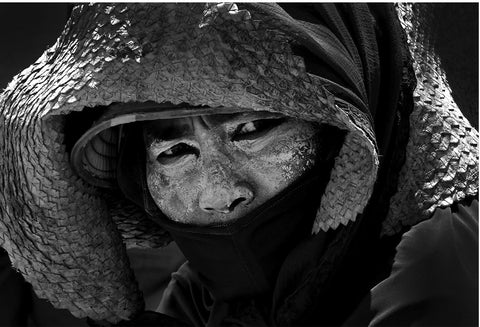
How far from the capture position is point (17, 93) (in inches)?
73.9

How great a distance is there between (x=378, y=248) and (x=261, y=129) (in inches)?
10.9

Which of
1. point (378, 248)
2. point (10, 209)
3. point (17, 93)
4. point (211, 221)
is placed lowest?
point (378, 248)

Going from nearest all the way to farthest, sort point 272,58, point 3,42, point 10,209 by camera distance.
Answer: point 272,58 < point 10,209 < point 3,42

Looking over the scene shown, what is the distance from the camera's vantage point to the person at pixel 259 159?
1.69 metres

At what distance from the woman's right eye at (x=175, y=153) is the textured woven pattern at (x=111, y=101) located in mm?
147

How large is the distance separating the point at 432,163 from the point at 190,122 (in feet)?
1.20

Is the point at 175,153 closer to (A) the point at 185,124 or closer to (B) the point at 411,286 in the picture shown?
(A) the point at 185,124

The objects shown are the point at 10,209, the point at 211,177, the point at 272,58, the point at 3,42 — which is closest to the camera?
the point at 272,58

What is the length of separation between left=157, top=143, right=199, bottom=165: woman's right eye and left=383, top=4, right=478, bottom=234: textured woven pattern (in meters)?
0.32

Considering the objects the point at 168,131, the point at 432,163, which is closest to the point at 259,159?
the point at 168,131

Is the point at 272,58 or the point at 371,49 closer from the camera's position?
the point at 272,58

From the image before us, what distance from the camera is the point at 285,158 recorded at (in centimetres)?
182

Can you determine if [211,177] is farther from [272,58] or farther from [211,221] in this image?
[272,58]

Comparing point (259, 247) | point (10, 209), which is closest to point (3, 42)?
point (10, 209)
